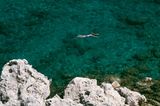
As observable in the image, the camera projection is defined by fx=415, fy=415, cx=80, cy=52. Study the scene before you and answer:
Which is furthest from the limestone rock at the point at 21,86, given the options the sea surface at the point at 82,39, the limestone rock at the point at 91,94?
the sea surface at the point at 82,39

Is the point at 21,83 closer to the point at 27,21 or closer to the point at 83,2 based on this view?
the point at 27,21

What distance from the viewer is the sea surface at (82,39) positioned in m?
12.4

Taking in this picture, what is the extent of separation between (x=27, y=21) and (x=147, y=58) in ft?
15.4

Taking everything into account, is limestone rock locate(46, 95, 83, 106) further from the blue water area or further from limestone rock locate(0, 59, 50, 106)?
the blue water area

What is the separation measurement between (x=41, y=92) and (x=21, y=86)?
46cm

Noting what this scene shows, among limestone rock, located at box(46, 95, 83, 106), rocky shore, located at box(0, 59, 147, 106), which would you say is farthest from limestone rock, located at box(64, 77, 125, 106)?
limestone rock, located at box(46, 95, 83, 106)

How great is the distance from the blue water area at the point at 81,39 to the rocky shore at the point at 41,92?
2427 millimetres

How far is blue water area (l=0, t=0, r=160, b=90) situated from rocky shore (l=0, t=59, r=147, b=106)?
243 centimetres

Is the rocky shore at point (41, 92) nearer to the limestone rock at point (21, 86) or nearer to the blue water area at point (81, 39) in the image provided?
the limestone rock at point (21, 86)

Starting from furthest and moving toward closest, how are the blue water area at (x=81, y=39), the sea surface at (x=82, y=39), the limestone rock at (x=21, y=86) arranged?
the blue water area at (x=81, y=39) < the sea surface at (x=82, y=39) < the limestone rock at (x=21, y=86)

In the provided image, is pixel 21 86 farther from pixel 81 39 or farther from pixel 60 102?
pixel 81 39

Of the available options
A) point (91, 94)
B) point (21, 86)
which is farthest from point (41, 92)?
point (91, 94)

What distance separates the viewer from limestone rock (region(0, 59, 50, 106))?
27.4 ft

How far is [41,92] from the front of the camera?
8.95 meters
